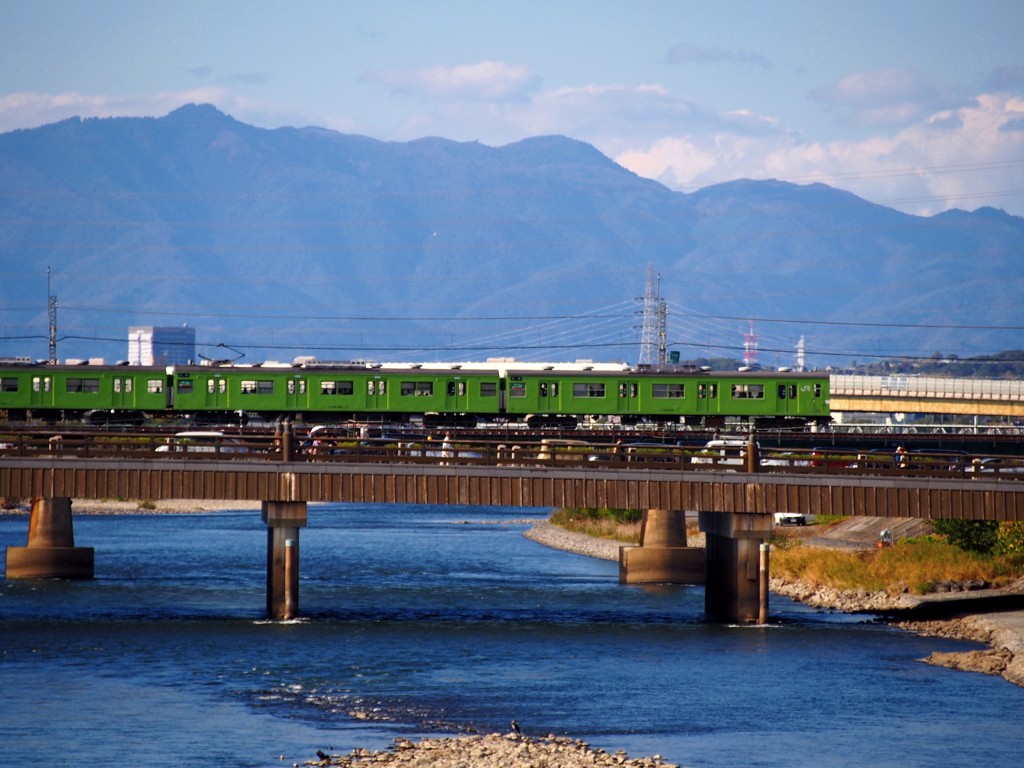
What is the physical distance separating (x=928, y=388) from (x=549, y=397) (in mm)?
63115

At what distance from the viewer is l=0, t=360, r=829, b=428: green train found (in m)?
72.6

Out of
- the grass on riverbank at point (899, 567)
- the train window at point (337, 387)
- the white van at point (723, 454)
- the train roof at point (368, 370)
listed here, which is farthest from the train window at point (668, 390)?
the grass on riverbank at point (899, 567)

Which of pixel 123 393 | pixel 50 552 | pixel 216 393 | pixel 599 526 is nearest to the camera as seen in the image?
pixel 50 552

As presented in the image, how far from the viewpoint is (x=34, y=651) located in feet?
116

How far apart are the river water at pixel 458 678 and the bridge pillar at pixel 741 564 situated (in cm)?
81

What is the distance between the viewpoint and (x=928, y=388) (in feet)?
413

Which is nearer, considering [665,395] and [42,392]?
[42,392]

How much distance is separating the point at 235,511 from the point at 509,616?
210 feet

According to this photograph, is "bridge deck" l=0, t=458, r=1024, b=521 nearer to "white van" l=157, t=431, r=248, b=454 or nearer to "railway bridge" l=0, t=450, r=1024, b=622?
"railway bridge" l=0, t=450, r=1024, b=622

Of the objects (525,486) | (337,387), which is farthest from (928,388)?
(525,486)

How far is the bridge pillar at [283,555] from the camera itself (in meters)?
38.9

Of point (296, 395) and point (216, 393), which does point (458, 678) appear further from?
point (216, 393)

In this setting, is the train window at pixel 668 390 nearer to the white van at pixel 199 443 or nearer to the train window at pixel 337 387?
the train window at pixel 337 387

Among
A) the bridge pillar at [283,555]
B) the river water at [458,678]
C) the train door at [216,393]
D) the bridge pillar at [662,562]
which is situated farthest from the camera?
the train door at [216,393]
